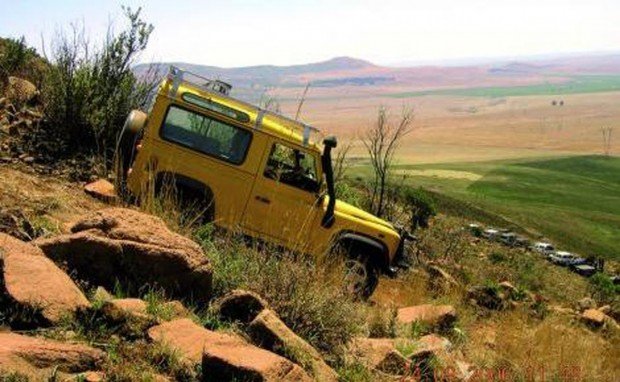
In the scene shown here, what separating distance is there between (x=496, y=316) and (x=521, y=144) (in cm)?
16298

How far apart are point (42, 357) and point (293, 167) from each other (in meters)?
5.79

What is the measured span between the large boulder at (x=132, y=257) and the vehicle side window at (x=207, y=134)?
3529 millimetres

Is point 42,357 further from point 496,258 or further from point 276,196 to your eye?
point 496,258

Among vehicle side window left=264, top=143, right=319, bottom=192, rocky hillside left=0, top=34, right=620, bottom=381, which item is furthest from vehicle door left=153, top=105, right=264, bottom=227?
rocky hillside left=0, top=34, right=620, bottom=381

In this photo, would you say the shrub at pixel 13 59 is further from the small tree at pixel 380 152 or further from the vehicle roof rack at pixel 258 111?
the small tree at pixel 380 152

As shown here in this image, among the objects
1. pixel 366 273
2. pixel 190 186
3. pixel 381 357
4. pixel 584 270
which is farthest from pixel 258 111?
pixel 584 270

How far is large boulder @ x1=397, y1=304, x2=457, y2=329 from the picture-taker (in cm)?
643

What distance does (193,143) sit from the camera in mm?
8602

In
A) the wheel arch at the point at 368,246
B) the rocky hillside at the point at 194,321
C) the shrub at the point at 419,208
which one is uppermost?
the rocky hillside at the point at 194,321

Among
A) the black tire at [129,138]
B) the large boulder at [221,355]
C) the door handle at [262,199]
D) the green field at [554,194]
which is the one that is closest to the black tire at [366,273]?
the door handle at [262,199]

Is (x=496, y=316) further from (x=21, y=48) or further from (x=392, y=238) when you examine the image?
(x=21, y=48)

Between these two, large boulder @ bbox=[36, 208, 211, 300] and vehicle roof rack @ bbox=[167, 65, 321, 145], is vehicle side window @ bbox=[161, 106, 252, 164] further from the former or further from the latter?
large boulder @ bbox=[36, 208, 211, 300]

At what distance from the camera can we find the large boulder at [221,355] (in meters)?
3.64

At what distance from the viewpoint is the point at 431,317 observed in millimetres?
6461
